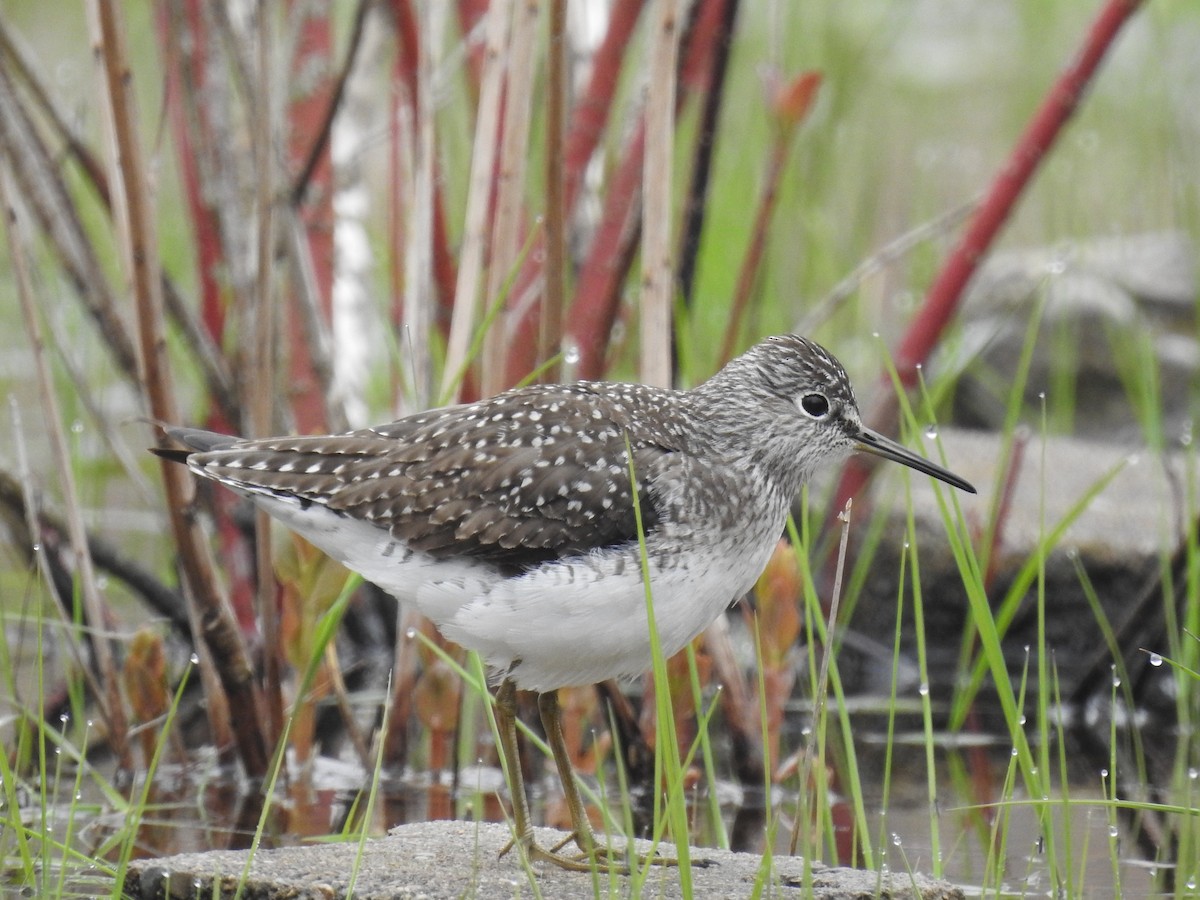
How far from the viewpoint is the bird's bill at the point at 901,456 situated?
4.36 meters

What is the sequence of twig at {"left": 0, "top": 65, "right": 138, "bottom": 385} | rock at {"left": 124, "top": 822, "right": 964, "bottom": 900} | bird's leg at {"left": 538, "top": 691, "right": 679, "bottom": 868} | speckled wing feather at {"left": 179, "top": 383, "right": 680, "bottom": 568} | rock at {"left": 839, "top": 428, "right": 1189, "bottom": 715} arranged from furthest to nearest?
rock at {"left": 839, "top": 428, "right": 1189, "bottom": 715}, twig at {"left": 0, "top": 65, "right": 138, "bottom": 385}, bird's leg at {"left": 538, "top": 691, "right": 679, "bottom": 868}, speckled wing feather at {"left": 179, "top": 383, "right": 680, "bottom": 568}, rock at {"left": 124, "top": 822, "right": 964, "bottom": 900}

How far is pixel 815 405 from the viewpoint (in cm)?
466

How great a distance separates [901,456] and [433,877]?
1.79 meters

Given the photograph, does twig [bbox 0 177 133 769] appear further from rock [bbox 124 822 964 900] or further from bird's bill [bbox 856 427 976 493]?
bird's bill [bbox 856 427 976 493]

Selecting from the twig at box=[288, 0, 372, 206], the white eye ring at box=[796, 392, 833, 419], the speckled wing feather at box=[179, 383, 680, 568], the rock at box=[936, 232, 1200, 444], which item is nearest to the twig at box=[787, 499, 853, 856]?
the speckled wing feather at box=[179, 383, 680, 568]

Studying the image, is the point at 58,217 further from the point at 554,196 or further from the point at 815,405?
the point at 815,405

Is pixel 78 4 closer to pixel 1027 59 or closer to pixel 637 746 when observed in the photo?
pixel 1027 59

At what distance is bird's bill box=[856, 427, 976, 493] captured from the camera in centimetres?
A: 436

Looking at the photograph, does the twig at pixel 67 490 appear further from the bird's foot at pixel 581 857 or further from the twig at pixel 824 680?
the twig at pixel 824 680

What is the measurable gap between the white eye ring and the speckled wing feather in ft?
1.37

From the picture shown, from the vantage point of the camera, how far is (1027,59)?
13164 mm

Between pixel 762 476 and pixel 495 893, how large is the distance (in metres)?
1.40

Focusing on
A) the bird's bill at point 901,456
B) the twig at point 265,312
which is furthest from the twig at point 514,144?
the bird's bill at point 901,456

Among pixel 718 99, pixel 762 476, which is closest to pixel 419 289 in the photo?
pixel 718 99
